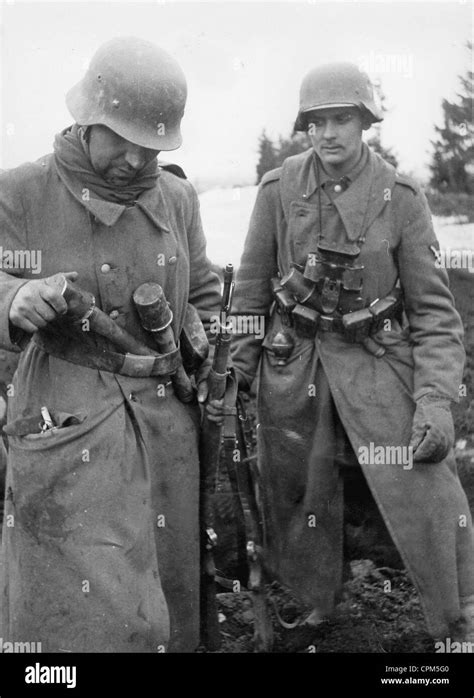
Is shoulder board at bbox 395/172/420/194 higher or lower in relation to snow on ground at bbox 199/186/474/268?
higher

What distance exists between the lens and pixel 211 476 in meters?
4.77

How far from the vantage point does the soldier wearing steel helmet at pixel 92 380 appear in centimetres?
407

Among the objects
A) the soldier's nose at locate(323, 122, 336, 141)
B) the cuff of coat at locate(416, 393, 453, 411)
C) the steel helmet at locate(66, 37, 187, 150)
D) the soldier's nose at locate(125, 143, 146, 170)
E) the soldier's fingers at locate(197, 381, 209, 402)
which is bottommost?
the cuff of coat at locate(416, 393, 453, 411)

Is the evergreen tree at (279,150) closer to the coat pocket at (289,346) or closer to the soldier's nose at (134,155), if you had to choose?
the coat pocket at (289,346)

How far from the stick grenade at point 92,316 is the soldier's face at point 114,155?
43 cm

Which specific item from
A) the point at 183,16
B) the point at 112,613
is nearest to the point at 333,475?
the point at 112,613

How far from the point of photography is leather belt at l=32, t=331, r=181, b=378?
427 centimetres

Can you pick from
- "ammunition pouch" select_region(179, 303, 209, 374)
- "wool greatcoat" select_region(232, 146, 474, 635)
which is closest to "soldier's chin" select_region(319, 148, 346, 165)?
"wool greatcoat" select_region(232, 146, 474, 635)

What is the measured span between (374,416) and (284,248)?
2.96 feet

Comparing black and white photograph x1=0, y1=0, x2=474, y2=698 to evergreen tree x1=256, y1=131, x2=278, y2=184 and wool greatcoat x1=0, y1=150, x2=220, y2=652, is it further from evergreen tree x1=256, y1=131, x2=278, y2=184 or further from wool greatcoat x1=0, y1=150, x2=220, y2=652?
evergreen tree x1=256, y1=131, x2=278, y2=184

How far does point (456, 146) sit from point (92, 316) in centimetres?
526

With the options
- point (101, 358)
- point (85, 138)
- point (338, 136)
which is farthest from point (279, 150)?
point (101, 358)

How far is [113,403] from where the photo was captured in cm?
432

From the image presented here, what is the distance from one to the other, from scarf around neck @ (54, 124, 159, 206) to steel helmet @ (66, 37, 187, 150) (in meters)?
0.10
